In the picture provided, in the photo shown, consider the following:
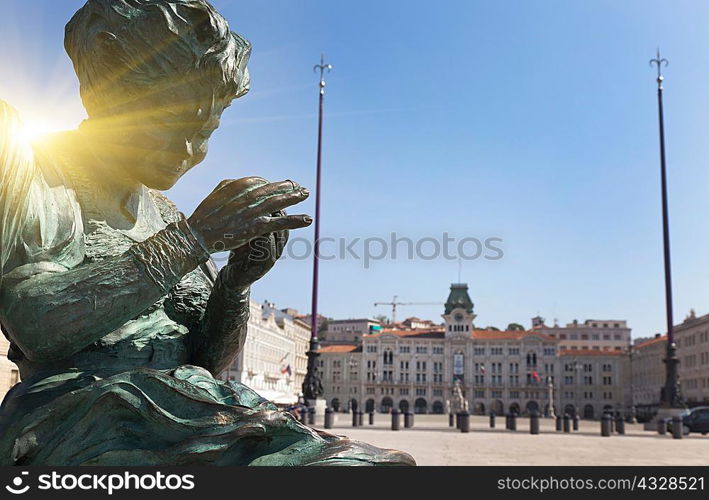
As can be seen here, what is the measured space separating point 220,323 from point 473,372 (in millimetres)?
92997

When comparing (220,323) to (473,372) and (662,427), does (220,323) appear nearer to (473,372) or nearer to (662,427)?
(662,427)

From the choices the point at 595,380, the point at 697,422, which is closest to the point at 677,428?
→ the point at 697,422

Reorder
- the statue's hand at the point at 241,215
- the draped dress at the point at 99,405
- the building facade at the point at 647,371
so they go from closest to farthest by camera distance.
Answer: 1. the draped dress at the point at 99,405
2. the statue's hand at the point at 241,215
3. the building facade at the point at 647,371

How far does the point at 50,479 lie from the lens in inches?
58.3

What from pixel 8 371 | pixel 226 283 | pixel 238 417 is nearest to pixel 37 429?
pixel 238 417

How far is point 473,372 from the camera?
9194 centimetres

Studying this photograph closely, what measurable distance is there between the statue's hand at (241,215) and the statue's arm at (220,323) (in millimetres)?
359

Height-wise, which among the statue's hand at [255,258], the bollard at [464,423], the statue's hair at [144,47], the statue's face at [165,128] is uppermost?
the statue's hair at [144,47]

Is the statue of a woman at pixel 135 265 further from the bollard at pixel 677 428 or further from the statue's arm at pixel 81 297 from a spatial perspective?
the bollard at pixel 677 428

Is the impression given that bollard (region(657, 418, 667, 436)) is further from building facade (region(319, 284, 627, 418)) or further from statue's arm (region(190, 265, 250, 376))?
building facade (region(319, 284, 627, 418))

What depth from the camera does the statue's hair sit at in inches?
70.4

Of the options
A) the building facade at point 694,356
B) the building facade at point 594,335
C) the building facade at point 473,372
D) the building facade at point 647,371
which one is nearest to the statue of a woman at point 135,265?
the building facade at point 694,356

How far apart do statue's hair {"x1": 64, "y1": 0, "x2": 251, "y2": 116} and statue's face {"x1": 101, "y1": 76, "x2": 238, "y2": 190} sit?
0.09 ft

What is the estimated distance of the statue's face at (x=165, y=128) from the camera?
1855 mm
